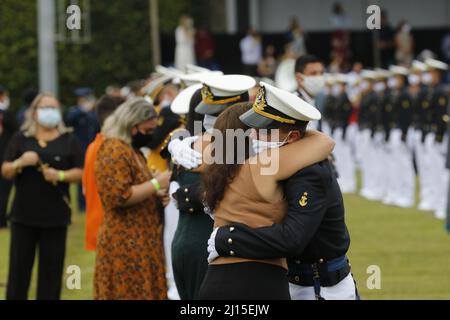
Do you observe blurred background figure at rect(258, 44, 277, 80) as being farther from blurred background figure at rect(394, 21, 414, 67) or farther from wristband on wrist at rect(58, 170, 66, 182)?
wristband on wrist at rect(58, 170, 66, 182)

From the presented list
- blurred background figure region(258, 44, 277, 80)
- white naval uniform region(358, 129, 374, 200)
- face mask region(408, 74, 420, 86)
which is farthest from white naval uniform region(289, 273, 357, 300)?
blurred background figure region(258, 44, 277, 80)

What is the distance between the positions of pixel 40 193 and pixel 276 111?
4.50 m

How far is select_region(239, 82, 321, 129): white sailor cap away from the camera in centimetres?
535

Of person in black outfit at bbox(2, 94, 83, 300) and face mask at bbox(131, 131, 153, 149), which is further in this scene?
person in black outfit at bbox(2, 94, 83, 300)

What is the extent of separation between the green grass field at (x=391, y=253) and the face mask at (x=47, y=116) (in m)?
1.93

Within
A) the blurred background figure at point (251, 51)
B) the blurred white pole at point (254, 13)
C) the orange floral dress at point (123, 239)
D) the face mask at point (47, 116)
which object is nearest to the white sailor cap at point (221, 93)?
the orange floral dress at point (123, 239)

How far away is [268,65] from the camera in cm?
3219

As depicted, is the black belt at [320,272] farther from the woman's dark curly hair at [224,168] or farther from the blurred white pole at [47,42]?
the blurred white pole at [47,42]

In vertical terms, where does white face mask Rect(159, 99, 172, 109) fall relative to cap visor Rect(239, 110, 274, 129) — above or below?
below

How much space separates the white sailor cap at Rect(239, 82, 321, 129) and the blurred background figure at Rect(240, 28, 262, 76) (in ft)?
88.4

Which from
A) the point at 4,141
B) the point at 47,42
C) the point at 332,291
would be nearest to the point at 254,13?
the point at 47,42

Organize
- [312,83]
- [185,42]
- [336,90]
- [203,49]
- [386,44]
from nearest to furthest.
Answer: [312,83] → [336,90] → [185,42] → [203,49] → [386,44]

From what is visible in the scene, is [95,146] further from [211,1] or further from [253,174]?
[211,1]

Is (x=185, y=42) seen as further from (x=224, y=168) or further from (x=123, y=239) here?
(x=224, y=168)
